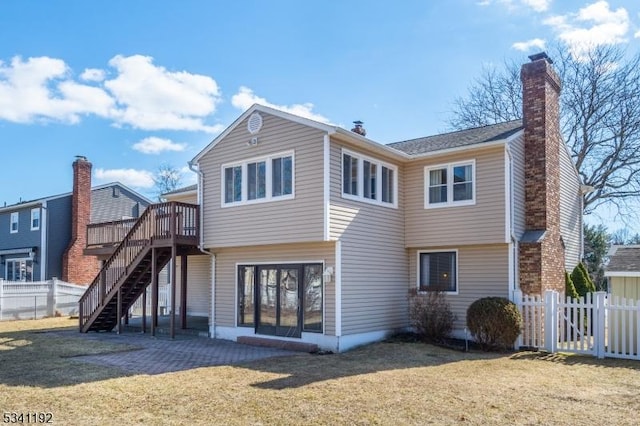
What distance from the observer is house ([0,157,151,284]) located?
26.2 m

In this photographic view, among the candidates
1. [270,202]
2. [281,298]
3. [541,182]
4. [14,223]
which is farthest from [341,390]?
[14,223]

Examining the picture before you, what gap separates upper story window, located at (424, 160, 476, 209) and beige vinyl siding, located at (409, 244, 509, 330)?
132 centimetres

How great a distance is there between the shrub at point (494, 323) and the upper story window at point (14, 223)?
25.6 meters

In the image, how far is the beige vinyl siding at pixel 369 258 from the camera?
13.0 m

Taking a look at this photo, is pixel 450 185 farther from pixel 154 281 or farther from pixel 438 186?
pixel 154 281

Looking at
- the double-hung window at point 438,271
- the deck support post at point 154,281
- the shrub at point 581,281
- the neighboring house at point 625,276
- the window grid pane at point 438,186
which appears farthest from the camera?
the shrub at point 581,281

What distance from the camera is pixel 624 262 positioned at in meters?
13.2

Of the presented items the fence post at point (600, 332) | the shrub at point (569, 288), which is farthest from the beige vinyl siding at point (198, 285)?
the fence post at point (600, 332)

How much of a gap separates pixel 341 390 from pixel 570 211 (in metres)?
12.5

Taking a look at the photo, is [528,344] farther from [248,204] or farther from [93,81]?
[93,81]

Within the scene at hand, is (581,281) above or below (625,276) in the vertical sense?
below

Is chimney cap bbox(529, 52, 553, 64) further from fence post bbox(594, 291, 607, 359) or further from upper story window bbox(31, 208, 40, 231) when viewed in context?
upper story window bbox(31, 208, 40, 231)

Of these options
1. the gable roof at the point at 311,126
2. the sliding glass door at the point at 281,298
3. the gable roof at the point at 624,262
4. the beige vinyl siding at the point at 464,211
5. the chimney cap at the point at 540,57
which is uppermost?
the chimney cap at the point at 540,57

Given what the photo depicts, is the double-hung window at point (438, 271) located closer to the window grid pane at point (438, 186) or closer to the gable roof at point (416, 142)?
the window grid pane at point (438, 186)
